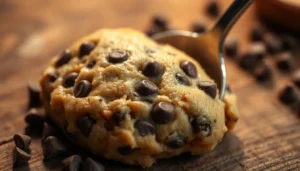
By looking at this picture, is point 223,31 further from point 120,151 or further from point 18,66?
point 18,66

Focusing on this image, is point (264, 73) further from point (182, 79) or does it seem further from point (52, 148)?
point (52, 148)

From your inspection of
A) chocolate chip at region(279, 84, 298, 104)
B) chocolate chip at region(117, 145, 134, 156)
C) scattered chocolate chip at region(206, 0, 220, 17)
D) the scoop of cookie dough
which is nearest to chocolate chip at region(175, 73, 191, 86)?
the scoop of cookie dough

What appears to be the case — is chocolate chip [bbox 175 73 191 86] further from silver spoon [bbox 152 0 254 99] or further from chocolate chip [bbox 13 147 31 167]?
chocolate chip [bbox 13 147 31 167]

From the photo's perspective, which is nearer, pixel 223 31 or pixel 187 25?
pixel 223 31

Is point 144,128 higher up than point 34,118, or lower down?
higher up

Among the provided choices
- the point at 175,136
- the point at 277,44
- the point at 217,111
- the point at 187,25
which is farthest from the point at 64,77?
the point at 277,44

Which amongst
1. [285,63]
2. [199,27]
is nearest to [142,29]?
[199,27]
